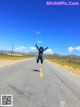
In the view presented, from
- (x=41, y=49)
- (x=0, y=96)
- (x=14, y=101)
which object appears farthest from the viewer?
(x=41, y=49)

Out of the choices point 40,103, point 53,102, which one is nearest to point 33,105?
point 40,103

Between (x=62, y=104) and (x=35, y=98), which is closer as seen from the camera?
(x=62, y=104)

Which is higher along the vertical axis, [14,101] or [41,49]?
[41,49]

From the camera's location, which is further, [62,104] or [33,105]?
[62,104]

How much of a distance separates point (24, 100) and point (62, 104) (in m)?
1.15

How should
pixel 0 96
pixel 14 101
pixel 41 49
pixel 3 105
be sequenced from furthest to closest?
pixel 41 49 < pixel 0 96 < pixel 14 101 < pixel 3 105

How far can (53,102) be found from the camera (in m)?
6.64

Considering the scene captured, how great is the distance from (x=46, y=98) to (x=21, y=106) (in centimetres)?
152

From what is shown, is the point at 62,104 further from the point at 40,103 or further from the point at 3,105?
the point at 3,105

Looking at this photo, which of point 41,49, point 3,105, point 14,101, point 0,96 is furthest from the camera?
point 41,49

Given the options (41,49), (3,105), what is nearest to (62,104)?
(3,105)

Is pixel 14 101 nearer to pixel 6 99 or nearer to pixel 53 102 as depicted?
pixel 6 99

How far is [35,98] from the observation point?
7.02 m

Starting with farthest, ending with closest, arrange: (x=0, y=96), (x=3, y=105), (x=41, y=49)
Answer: (x=41, y=49), (x=0, y=96), (x=3, y=105)
